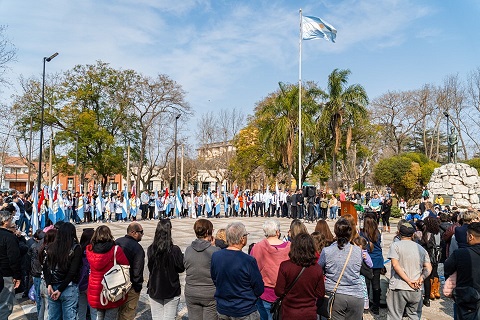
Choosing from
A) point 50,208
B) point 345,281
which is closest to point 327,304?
point 345,281

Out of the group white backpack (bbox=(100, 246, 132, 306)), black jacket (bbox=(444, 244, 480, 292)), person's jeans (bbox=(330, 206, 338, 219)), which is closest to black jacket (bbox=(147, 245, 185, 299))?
white backpack (bbox=(100, 246, 132, 306))

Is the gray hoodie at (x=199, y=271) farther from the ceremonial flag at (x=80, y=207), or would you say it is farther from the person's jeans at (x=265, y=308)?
the ceremonial flag at (x=80, y=207)

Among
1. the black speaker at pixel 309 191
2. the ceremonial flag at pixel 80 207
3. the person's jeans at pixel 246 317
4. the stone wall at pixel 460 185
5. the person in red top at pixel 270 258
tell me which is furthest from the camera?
the stone wall at pixel 460 185

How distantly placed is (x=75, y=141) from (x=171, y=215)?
52.1 ft

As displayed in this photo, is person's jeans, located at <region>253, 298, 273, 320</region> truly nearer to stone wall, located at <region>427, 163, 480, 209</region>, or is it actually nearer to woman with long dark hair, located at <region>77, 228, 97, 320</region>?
woman with long dark hair, located at <region>77, 228, 97, 320</region>

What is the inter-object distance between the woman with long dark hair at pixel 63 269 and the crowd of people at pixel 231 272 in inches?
0.5

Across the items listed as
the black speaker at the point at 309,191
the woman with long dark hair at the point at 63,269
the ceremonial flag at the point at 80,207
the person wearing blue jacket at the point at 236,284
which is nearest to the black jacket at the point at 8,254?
the woman with long dark hair at the point at 63,269

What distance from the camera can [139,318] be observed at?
6082 millimetres

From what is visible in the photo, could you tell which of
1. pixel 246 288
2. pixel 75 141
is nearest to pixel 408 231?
pixel 246 288

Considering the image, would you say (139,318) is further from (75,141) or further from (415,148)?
(415,148)

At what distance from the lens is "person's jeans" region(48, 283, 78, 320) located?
4.87 metres

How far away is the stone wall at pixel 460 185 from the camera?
23969 mm

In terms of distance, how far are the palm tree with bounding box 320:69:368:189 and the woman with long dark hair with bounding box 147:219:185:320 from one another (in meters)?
28.3

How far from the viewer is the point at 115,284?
4465 millimetres
